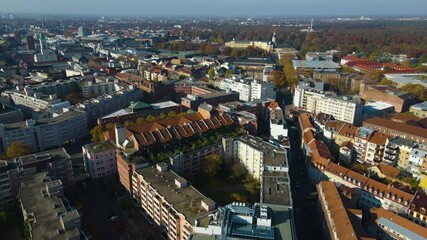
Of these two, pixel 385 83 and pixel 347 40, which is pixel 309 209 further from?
pixel 347 40


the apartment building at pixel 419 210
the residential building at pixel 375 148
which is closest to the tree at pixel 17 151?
the apartment building at pixel 419 210

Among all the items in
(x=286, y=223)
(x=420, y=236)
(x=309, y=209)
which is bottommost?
(x=309, y=209)

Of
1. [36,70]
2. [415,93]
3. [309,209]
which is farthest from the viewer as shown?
[36,70]

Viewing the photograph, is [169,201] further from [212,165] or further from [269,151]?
[269,151]

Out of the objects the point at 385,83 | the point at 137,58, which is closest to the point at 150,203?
the point at 385,83

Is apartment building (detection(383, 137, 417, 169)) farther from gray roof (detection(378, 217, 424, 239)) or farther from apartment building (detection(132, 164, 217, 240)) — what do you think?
apartment building (detection(132, 164, 217, 240))

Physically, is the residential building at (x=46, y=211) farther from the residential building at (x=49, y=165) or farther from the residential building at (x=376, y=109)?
the residential building at (x=376, y=109)
